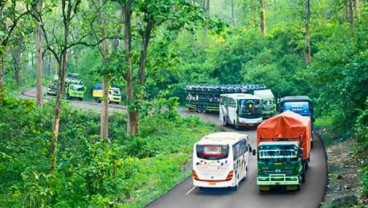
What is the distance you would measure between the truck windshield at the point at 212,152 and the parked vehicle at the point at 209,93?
25225 mm

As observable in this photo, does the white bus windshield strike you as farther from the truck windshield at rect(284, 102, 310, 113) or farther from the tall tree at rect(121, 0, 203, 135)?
the tall tree at rect(121, 0, 203, 135)

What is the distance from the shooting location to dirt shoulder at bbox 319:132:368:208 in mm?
19875

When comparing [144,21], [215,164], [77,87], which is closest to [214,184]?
[215,164]

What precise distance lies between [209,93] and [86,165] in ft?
116

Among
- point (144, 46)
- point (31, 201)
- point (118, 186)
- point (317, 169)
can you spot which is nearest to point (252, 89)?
point (144, 46)

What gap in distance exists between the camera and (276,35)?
6116cm

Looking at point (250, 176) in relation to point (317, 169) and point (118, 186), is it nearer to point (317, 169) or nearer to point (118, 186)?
point (317, 169)

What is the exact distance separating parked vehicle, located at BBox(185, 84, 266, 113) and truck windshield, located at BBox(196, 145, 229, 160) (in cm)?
2522

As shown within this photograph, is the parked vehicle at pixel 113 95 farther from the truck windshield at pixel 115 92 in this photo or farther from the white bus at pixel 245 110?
the white bus at pixel 245 110

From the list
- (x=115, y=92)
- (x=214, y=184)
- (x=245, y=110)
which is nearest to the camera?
(x=214, y=184)

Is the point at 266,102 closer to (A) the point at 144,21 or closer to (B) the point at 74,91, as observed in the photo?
(A) the point at 144,21

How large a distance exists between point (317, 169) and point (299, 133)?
2.62m

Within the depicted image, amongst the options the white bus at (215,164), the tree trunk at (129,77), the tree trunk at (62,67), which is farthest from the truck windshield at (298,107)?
the tree trunk at (62,67)

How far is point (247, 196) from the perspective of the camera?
2414cm
